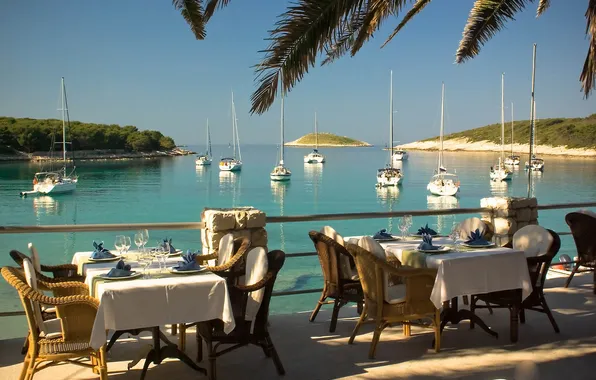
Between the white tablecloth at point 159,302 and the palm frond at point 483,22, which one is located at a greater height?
the palm frond at point 483,22

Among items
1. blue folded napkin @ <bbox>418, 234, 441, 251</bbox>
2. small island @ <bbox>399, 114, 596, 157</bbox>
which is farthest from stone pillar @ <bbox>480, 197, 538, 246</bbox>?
small island @ <bbox>399, 114, 596, 157</bbox>

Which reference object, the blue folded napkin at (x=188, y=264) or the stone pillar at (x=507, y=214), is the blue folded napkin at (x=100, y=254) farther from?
the stone pillar at (x=507, y=214)

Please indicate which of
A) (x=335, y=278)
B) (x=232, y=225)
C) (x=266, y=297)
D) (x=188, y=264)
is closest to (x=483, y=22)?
(x=335, y=278)

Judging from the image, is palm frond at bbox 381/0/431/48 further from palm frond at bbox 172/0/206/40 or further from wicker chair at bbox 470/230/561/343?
wicker chair at bbox 470/230/561/343

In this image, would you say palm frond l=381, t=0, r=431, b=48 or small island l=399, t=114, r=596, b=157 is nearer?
palm frond l=381, t=0, r=431, b=48

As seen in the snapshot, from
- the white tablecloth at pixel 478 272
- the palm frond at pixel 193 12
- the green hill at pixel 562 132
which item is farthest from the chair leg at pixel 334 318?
the green hill at pixel 562 132

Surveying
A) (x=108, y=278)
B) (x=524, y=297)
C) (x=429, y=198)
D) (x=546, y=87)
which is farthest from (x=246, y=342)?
(x=429, y=198)

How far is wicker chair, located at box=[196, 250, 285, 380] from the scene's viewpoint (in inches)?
185

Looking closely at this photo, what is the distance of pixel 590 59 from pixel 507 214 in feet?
6.97

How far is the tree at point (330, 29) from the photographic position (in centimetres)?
542

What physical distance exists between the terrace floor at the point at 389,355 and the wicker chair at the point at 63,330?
2.05 ft

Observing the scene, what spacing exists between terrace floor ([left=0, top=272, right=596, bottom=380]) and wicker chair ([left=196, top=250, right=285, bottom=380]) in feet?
0.79

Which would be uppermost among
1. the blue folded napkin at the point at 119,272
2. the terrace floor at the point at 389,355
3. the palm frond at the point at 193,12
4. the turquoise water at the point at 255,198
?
the palm frond at the point at 193,12

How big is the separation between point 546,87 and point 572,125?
74.4 metres
